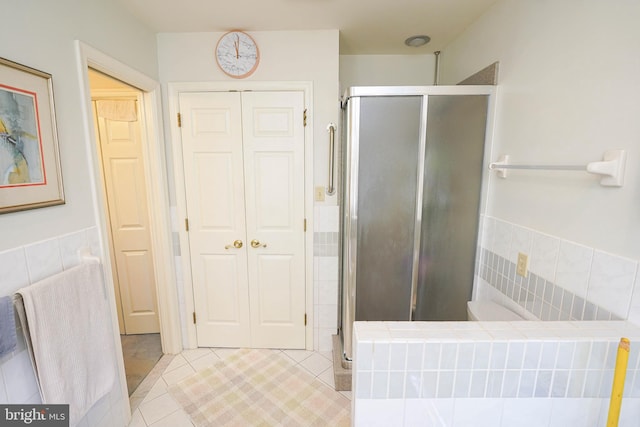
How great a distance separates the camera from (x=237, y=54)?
190cm

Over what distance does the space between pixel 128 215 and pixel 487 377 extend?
8.66 feet

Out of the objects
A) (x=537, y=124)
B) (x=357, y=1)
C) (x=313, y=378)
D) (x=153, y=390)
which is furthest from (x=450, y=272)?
(x=153, y=390)

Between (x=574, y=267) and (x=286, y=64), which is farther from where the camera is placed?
(x=286, y=64)

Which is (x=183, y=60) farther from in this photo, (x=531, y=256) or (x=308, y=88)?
(x=531, y=256)

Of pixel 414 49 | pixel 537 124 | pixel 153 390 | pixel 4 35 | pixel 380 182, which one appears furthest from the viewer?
pixel 414 49

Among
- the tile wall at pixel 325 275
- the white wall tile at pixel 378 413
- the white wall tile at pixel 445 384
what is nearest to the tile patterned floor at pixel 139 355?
the tile wall at pixel 325 275

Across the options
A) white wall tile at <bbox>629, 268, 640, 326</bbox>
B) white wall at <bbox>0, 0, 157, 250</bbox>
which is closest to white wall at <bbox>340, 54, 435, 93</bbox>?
white wall at <bbox>0, 0, 157, 250</bbox>

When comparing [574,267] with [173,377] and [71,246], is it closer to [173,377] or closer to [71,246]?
[71,246]

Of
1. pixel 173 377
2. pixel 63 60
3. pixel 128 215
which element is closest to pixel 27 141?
pixel 63 60

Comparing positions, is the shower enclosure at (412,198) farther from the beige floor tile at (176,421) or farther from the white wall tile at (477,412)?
the beige floor tile at (176,421)

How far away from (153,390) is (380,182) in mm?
2081

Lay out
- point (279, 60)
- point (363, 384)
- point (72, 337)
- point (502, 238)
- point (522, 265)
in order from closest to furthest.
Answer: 1. point (363, 384)
2. point (72, 337)
3. point (522, 265)
4. point (502, 238)
5. point (279, 60)

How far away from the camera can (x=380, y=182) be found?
166 cm

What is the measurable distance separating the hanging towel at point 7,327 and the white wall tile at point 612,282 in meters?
2.08
